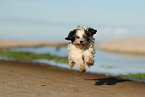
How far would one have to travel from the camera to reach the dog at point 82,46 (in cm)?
831

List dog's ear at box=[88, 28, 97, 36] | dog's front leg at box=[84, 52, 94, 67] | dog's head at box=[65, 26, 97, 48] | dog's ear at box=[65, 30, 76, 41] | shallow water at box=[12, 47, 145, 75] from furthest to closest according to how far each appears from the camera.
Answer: shallow water at box=[12, 47, 145, 75]
dog's front leg at box=[84, 52, 94, 67]
dog's ear at box=[88, 28, 97, 36]
dog's ear at box=[65, 30, 76, 41]
dog's head at box=[65, 26, 97, 48]

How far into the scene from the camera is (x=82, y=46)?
8727 mm

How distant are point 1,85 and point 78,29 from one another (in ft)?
12.4

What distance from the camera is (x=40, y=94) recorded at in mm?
7289

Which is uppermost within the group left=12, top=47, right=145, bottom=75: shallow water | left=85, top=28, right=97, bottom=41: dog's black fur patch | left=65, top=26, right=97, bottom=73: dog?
left=85, top=28, right=97, bottom=41: dog's black fur patch

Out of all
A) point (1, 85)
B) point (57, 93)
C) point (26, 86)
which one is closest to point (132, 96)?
point (57, 93)

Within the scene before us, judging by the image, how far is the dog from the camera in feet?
27.3

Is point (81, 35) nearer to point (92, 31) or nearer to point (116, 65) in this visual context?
point (92, 31)

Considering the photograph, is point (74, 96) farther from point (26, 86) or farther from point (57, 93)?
point (26, 86)

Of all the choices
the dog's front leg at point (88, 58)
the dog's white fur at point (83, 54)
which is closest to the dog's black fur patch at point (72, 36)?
the dog's white fur at point (83, 54)

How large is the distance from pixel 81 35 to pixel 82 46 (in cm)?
66

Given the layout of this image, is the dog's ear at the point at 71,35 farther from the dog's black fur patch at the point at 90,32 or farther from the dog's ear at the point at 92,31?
the dog's ear at the point at 92,31

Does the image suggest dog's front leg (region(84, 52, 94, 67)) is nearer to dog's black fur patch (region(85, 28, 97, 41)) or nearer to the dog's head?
the dog's head

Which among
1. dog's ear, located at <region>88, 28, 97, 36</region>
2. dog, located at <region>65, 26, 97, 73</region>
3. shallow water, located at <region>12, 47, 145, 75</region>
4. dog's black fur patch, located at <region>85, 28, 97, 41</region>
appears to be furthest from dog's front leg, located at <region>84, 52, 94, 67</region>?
shallow water, located at <region>12, 47, 145, 75</region>
